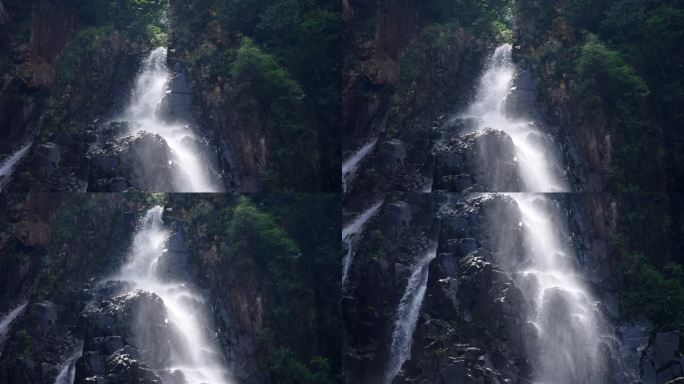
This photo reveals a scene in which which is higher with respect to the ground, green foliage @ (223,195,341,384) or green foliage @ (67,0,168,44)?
green foliage @ (67,0,168,44)

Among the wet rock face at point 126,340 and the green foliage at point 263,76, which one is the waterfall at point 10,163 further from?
the green foliage at point 263,76

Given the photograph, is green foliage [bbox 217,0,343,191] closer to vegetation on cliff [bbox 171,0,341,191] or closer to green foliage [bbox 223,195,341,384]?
vegetation on cliff [bbox 171,0,341,191]

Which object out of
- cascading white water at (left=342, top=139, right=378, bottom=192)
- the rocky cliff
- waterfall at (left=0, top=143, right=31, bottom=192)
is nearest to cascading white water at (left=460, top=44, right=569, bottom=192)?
cascading white water at (left=342, top=139, right=378, bottom=192)

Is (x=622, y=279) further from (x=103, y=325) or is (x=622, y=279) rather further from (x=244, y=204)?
(x=103, y=325)

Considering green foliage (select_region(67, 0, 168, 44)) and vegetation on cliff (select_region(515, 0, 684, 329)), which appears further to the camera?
green foliage (select_region(67, 0, 168, 44))

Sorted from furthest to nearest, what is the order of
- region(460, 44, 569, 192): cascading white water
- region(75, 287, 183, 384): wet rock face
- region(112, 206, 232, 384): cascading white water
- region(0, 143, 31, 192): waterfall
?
region(460, 44, 569, 192): cascading white water < region(0, 143, 31, 192): waterfall < region(112, 206, 232, 384): cascading white water < region(75, 287, 183, 384): wet rock face

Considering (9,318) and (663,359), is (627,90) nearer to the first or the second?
(663,359)

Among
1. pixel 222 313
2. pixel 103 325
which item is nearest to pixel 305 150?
pixel 222 313


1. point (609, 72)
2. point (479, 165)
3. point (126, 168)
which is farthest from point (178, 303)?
point (609, 72)
